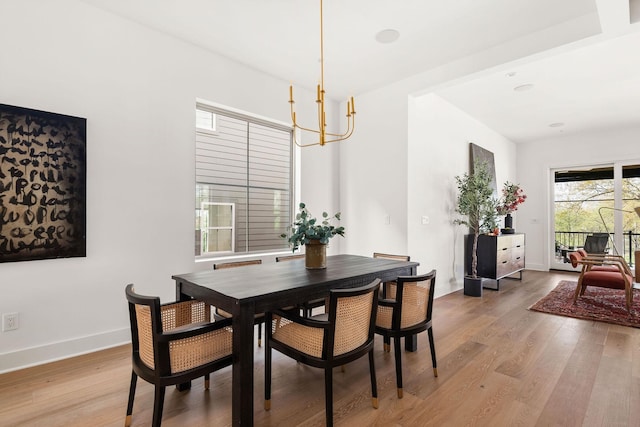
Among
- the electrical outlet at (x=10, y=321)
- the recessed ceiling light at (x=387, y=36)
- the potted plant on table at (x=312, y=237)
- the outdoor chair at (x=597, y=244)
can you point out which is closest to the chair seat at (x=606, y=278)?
the outdoor chair at (x=597, y=244)

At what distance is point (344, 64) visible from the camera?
386 centimetres

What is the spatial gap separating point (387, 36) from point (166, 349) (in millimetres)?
3223

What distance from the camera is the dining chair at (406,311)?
7.13ft

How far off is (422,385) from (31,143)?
11.0ft

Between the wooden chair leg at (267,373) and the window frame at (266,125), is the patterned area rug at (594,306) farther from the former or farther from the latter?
the wooden chair leg at (267,373)

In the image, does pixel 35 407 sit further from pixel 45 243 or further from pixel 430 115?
pixel 430 115

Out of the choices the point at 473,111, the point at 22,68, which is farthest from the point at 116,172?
the point at 473,111

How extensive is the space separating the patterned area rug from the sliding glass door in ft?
3.82

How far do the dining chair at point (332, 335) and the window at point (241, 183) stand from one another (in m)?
2.02

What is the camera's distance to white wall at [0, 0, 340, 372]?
254 cm

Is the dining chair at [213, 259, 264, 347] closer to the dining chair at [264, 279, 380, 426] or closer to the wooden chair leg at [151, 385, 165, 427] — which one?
the dining chair at [264, 279, 380, 426]

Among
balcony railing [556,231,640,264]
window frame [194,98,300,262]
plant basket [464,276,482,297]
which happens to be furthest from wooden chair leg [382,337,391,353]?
balcony railing [556,231,640,264]

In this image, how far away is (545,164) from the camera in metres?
7.17

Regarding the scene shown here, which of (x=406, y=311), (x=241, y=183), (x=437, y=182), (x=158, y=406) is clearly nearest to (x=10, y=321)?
(x=158, y=406)
